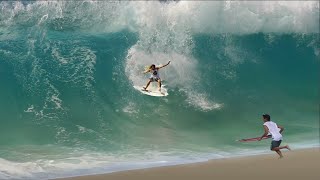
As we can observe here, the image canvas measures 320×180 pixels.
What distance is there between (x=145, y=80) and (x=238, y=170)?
731 cm

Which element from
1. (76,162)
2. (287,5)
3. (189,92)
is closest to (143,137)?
(76,162)

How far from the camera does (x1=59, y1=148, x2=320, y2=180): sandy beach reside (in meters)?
7.72

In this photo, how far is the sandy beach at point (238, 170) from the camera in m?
7.72

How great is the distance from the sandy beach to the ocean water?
2.03 feet

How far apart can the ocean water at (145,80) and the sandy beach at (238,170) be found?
620 mm

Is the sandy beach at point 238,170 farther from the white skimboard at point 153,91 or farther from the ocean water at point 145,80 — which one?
the white skimboard at point 153,91

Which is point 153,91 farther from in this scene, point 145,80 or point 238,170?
point 238,170

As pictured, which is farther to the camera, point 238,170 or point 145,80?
point 145,80

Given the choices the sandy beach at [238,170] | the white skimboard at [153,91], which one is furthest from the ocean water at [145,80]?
the sandy beach at [238,170]

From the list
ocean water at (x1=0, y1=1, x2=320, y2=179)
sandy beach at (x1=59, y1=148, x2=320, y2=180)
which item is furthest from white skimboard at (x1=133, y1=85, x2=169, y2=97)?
sandy beach at (x1=59, y1=148, x2=320, y2=180)

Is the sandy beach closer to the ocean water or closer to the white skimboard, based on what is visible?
the ocean water

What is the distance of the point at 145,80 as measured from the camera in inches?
595

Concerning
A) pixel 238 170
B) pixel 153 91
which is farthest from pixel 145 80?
pixel 238 170

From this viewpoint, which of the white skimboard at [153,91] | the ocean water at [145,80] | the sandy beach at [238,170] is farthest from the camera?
the white skimboard at [153,91]
